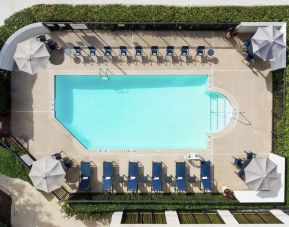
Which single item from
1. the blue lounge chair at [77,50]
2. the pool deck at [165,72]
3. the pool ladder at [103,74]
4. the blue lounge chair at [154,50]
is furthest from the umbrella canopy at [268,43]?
the blue lounge chair at [77,50]

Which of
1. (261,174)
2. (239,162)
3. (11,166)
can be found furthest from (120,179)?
(261,174)

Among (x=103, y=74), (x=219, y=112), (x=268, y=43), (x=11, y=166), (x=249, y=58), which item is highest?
(x=268, y=43)

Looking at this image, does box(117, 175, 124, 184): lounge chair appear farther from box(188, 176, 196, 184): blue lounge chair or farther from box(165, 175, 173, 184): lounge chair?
box(188, 176, 196, 184): blue lounge chair

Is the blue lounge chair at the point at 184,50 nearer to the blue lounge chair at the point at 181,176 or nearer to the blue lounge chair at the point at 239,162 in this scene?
the blue lounge chair at the point at 181,176

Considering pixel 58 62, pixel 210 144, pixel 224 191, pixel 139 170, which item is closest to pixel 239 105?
pixel 210 144

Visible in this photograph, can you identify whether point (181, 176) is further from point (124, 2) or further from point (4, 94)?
point (4, 94)

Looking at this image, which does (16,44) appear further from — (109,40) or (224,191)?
(224,191)

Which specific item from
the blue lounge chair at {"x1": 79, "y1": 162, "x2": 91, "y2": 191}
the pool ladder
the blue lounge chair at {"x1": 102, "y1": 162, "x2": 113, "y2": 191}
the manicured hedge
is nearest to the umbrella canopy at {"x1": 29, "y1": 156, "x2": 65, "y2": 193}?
the blue lounge chair at {"x1": 79, "y1": 162, "x2": 91, "y2": 191}
